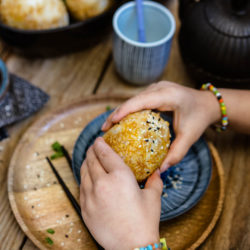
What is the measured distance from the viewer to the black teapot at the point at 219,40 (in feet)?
3.40

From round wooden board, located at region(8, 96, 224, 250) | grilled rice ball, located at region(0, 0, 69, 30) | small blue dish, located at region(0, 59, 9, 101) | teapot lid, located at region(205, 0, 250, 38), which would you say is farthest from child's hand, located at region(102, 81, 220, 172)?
grilled rice ball, located at region(0, 0, 69, 30)

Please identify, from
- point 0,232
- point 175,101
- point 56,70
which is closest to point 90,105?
point 56,70

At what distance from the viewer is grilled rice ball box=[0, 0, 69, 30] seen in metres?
1.14

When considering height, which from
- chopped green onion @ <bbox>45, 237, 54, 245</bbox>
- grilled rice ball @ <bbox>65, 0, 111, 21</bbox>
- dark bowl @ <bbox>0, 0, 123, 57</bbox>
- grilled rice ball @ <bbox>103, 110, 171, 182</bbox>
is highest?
grilled rice ball @ <bbox>65, 0, 111, 21</bbox>

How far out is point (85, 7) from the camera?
121 cm

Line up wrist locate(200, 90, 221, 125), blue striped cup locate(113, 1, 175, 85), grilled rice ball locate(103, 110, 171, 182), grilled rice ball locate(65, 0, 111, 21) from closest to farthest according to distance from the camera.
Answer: grilled rice ball locate(103, 110, 171, 182)
wrist locate(200, 90, 221, 125)
blue striped cup locate(113, 1, 175, 85)
grilled rice ball locate(65, 0, 111, 21)

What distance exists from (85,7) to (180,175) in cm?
75

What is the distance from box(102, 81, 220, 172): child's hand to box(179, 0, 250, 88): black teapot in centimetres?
19

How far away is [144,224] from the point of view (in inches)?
27.3

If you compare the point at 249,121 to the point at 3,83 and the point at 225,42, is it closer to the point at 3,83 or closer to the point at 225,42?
the point at 225,42

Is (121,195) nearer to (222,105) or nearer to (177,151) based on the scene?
(177,151)

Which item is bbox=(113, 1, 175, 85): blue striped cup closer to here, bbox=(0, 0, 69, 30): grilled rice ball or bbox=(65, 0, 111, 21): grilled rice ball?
bbox=(65, 0, 111, 21): grilled rice ball

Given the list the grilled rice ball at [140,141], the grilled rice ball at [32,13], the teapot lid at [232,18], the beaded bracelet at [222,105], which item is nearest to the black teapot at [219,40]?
the teapot lid at [232,18]

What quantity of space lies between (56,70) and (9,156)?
1.44 feet
